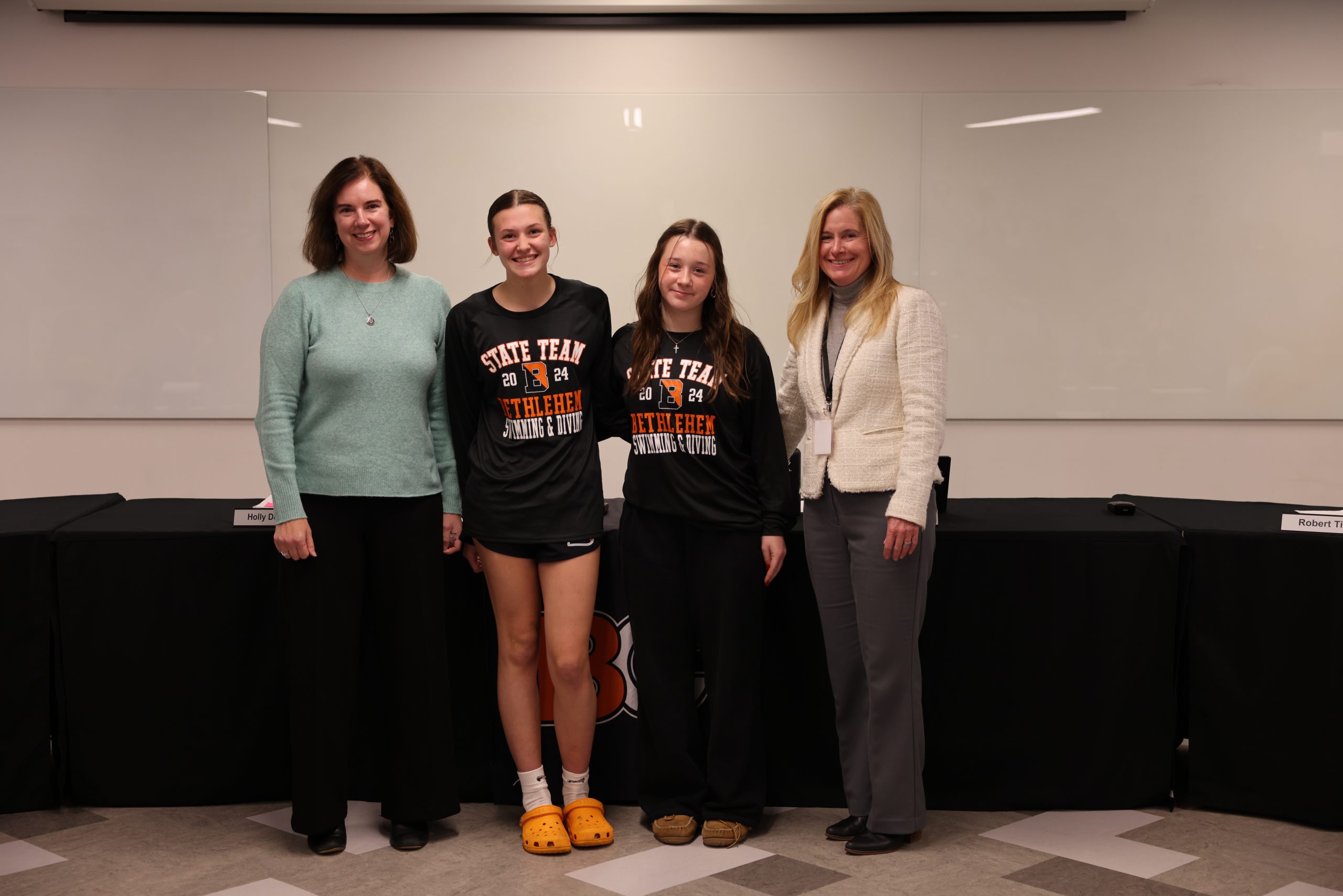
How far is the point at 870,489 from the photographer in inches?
87.4

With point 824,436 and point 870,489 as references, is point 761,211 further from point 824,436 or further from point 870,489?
point 870,489

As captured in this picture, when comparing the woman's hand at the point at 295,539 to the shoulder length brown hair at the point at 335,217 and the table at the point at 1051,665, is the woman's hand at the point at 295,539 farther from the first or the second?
the table at the point at 1051,665

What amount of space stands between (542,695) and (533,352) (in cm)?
88

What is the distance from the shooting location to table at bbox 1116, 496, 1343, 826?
2420 mm

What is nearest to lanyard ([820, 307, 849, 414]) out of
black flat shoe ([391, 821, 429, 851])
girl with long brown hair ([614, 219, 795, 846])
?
girl with long brown hair ([614, 219, 795, 846])

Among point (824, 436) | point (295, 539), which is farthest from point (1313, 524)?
point (295, 539)

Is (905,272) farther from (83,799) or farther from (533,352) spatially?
(83,799)

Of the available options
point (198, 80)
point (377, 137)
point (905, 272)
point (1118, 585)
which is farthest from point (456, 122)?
point (1118, 585)

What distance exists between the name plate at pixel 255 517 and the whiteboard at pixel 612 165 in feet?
6.30

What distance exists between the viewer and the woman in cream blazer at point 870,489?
2.20 m

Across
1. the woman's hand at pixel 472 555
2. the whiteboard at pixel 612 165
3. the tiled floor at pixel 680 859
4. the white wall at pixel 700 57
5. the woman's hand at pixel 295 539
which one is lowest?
the tiled floor at pixel 680 859

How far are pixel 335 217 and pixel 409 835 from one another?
1.41 m

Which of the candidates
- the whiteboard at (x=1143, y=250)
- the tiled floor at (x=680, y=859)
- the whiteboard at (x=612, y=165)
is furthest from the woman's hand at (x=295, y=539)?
the whiteboard at (x=1143, y=250)

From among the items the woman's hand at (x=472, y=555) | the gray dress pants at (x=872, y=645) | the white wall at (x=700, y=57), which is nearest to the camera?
the gray dress pants at (x=872, y=645)
